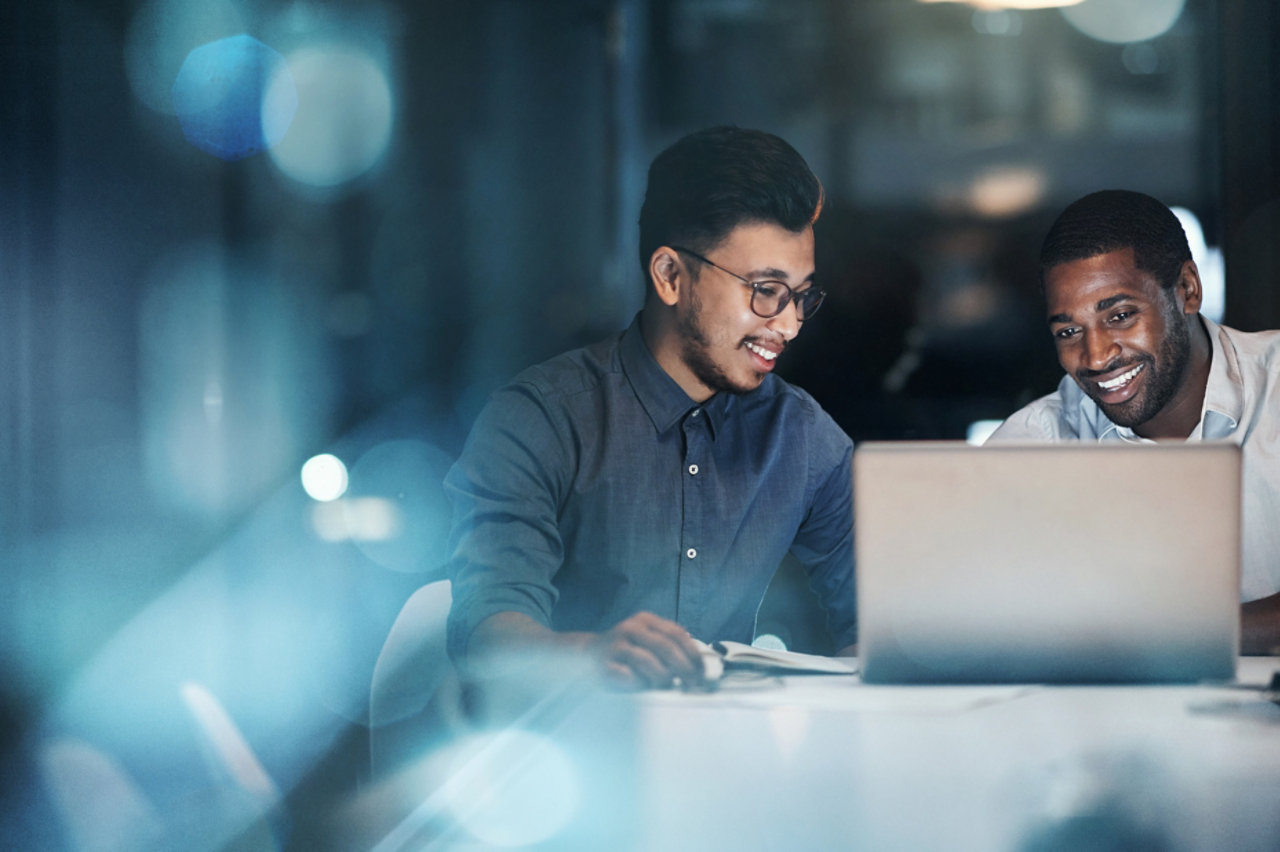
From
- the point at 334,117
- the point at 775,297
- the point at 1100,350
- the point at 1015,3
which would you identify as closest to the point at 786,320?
the point at 775,297

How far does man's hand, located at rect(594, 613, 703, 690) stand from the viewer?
1.08 meters

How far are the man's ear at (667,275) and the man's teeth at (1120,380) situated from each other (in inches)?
34.6

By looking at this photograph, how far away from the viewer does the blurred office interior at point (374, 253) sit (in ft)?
6.48

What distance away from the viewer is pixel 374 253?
3.02m

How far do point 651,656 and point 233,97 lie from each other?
214 cm

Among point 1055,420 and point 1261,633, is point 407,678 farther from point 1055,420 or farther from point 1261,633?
point 1055,420

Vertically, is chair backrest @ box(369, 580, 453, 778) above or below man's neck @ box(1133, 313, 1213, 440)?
below

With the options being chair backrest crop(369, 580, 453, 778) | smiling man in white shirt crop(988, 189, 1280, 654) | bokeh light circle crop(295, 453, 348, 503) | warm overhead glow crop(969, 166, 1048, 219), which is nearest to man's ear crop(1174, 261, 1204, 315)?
smiling man in white shirt crop(988, 189, 1280, 654)

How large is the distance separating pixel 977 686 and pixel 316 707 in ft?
7.36

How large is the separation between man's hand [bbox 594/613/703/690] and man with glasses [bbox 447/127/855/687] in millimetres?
638

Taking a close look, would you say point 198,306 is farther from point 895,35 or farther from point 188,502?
point 895,35

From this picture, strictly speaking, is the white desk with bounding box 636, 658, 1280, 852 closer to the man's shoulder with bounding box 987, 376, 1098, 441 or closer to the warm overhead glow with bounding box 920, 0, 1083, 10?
the man's shoulder with bounding box 987, 376, 1098, 441

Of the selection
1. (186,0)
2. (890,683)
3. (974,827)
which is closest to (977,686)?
(890,683)

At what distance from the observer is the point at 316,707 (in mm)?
2814
